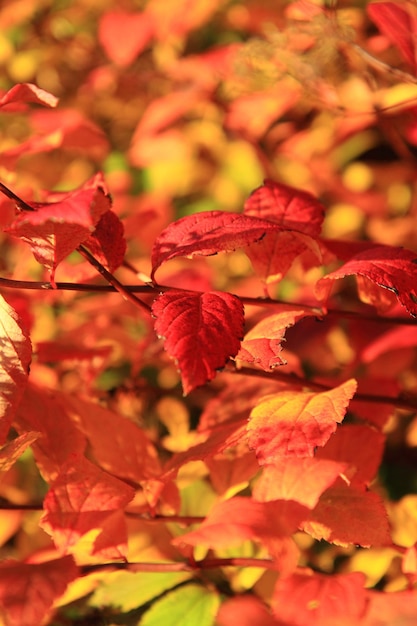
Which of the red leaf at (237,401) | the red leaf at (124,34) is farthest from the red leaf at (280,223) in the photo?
the red leaf at (124,34)

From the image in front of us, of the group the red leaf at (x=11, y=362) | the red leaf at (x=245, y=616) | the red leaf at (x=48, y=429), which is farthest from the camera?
the red leaf at (x=48, y=429)

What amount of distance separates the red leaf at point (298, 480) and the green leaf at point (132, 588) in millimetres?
172

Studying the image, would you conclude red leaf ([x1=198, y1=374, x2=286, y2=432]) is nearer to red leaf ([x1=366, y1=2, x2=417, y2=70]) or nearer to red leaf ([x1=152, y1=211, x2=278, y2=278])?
red leaf ([x1=152, y1=211, x2=278, y2=278])

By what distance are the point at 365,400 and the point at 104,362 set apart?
0.36m

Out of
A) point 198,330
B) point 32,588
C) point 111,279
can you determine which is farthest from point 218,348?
point 32,588

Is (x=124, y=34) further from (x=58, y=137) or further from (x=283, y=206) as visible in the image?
(x=283, y=206)

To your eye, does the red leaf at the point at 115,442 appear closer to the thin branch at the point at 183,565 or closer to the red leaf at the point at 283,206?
the thin branch at the point at 183,565

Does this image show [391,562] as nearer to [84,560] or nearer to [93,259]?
[84,560]

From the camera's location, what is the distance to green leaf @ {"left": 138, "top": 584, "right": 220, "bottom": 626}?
2.19 feet

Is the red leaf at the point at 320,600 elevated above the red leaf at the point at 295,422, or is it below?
below

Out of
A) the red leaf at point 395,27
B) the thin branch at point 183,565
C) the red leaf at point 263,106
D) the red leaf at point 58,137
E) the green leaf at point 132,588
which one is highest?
the red leaf at point 395,27

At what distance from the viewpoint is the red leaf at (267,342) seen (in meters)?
0.52

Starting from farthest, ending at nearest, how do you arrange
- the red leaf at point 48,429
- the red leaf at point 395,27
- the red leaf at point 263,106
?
the red leaf at point 263,106
the red leaf at point 395,27
the red leaf at point 48,429

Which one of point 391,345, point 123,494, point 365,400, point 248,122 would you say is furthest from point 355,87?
point 123,494
